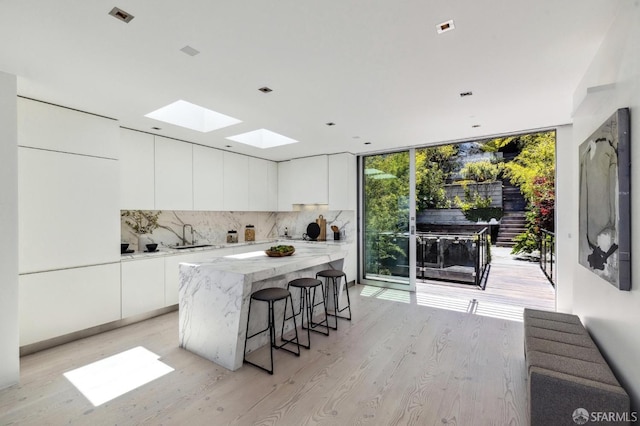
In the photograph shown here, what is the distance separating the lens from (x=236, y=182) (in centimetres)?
536

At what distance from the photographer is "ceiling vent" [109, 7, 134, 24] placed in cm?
167

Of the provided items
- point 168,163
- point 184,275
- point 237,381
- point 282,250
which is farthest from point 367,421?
point 168,163

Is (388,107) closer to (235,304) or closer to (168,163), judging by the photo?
(235,304)

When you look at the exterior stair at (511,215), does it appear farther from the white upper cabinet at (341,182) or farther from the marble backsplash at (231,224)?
the white upper cabinet at (341,182)

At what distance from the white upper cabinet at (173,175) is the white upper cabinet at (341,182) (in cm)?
240

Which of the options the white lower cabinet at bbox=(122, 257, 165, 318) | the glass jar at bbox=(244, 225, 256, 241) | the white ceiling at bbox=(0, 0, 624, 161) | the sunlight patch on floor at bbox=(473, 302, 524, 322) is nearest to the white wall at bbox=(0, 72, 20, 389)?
the white ceiling at bbox=(0, 0, 624, 161)

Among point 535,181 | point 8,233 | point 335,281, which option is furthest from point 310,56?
point 535,181

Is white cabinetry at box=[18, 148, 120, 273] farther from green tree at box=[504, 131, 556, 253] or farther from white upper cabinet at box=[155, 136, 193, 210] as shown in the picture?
green tree at box=[504, 131, 556, 253]

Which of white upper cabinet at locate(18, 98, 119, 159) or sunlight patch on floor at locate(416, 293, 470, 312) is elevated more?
white upper cabinet at locate(18, 98, 119, 159)

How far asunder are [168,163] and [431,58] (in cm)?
371

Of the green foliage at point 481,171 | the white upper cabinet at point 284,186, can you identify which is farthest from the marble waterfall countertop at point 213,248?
the green foliage at point 481,171

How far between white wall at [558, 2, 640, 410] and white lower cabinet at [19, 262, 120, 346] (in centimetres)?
449

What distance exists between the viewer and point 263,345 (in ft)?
10.3

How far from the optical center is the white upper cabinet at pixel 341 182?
214 inches
